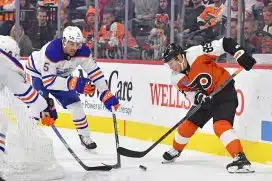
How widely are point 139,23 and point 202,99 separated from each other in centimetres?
213

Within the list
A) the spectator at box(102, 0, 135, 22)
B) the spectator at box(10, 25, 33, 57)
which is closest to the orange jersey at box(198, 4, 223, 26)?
the spectator at box(102, 0, 135, 22)

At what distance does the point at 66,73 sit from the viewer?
15.5 ft

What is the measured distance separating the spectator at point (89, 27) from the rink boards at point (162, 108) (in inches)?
22.0

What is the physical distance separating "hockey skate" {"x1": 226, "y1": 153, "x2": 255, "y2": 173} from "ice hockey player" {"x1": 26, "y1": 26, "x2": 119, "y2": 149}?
1145mm

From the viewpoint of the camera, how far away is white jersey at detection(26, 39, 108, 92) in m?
4.50

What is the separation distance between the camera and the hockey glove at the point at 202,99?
3.91 metres

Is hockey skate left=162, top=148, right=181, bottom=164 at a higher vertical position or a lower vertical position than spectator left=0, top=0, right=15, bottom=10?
lower

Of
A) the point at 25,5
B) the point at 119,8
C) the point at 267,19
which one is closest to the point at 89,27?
the point at 119,8

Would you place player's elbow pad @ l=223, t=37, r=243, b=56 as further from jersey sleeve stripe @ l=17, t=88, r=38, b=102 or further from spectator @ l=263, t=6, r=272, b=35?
jersey sleeve stripe @ l=17, t=88, r=38, b=102

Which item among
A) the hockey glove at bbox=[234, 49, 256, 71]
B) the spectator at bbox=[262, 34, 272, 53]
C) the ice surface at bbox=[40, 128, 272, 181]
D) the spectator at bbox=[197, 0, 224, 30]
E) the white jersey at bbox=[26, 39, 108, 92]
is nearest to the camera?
the ice surface at bbox=[40, 128, 272, 181]

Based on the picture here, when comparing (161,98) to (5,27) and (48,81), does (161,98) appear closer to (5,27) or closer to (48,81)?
(48,81)

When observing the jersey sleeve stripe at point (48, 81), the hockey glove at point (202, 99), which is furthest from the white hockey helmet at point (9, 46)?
the hockey glove at point (202, 99)

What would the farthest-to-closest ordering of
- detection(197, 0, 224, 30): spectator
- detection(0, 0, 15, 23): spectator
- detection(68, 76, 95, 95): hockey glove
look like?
detection(0, 0, 15, 23): spectator
detection(197, 0, 224, 30): spectator
detection(68, 76, 95, 95): hockey glove

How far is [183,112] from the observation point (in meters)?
4.92
